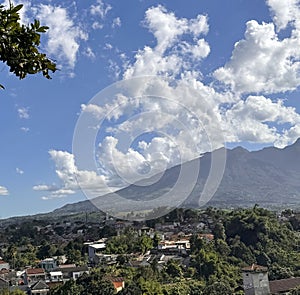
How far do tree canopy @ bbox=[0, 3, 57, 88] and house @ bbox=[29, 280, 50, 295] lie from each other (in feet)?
51.5

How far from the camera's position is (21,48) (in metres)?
1.69

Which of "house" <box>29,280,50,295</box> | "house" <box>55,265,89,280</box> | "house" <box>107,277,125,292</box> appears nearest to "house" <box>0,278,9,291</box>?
"house" <box>29,280,50,295</box>

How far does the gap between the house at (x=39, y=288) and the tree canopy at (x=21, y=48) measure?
51.5ft

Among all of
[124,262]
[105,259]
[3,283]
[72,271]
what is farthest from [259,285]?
[3,283]

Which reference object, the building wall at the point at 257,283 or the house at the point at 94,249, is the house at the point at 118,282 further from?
the house at the point at 94,249

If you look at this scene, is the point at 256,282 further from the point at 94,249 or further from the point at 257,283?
the point at 94,249

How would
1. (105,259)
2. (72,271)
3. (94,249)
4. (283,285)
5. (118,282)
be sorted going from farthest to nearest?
(94,249) → (105,259) → (72,271) → (118,282) → (283,285)

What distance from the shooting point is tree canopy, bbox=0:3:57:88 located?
5.31 ft

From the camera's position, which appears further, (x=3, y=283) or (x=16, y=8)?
(x=3, y=283)

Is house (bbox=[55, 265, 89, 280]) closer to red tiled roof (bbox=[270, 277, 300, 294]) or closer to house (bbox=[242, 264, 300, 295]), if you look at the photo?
→ house (bbox=[242, 264, 300, 295])

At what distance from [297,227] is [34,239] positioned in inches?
707

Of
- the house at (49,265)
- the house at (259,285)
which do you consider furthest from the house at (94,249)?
the house at (259,285)

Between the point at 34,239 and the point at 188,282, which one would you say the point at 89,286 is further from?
the point at 34,239

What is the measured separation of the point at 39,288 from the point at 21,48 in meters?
16.2
